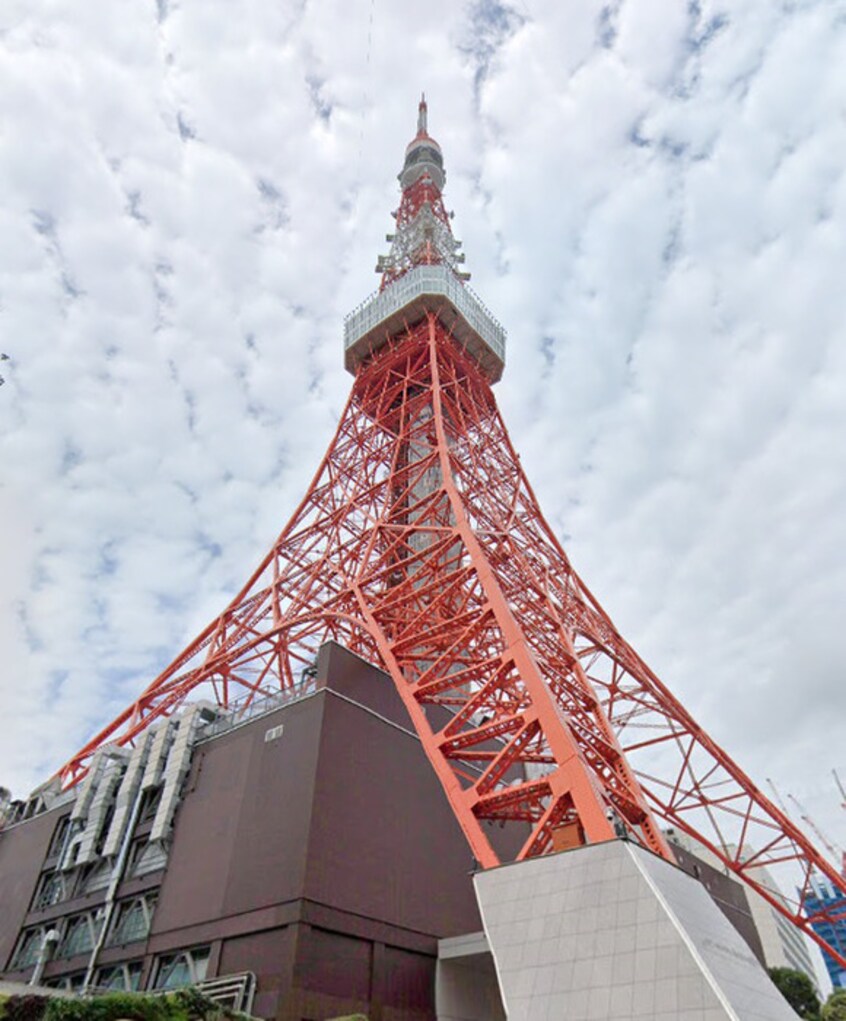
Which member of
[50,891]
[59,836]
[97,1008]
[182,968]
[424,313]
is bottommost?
[97,1008]

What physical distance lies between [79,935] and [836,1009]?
1024 inches

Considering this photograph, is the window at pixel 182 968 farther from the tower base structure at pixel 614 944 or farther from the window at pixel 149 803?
the tower base structure at pixel 614 944

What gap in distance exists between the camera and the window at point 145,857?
1933 centimetres

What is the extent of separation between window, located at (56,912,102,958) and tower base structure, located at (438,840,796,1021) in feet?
46.9

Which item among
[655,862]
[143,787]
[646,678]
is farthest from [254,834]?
[646,678]

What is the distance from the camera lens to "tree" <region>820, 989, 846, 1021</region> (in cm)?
2488

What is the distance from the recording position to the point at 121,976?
59.8ft

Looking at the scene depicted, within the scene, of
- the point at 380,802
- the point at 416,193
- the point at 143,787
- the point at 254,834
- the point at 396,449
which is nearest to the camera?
the point at 254,834

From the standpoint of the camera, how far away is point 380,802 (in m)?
18.2

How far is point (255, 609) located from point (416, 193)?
2907 cm

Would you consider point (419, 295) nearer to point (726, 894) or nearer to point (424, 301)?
point (424, 301)

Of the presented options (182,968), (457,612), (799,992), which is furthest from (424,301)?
(799,992)

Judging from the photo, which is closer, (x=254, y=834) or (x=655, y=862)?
(x=655, y=862)

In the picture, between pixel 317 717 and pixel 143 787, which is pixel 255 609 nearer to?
pixel 143 787
